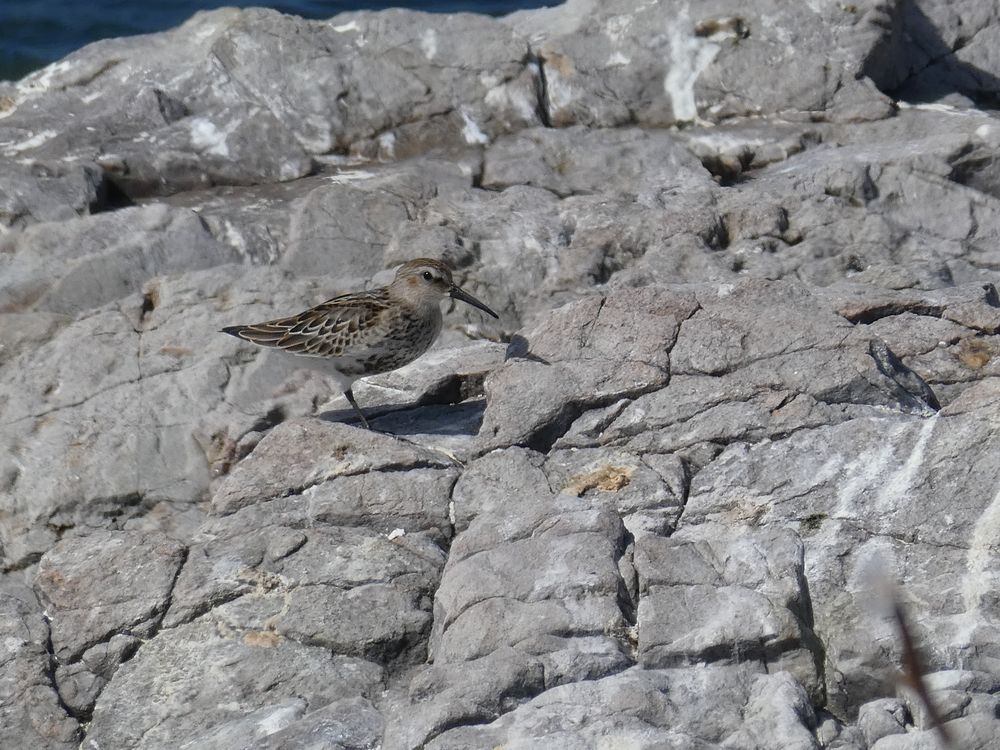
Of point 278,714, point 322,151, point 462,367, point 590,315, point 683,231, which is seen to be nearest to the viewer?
point 278,714

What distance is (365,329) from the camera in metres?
8.60

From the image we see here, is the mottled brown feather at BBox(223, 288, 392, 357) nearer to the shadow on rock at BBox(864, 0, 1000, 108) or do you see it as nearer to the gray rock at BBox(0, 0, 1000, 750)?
the gray rock at BBox(0, 0, 1000, 750)

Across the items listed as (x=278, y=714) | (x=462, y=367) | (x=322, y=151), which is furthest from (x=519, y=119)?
(x=278, y=714)

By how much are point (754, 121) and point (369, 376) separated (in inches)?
181

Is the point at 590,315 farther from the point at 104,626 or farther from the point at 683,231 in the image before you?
the point at 104,626

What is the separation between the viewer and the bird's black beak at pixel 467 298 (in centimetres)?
917

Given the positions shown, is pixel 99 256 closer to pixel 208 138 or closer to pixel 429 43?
pixel 208 138

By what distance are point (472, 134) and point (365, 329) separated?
3.67 meters

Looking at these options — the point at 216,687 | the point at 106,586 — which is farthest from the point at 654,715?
the point at 106,586

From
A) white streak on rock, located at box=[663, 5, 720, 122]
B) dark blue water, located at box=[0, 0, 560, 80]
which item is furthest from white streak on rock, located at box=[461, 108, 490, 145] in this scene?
dark blue water, located at box=[0, 0, 560, 80]

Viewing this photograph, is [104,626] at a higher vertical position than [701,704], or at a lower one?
lower

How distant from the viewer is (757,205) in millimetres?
10164

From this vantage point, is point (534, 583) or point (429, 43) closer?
point (534, 583)

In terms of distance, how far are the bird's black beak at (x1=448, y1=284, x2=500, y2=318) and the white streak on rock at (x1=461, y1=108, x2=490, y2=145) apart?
2.67m
